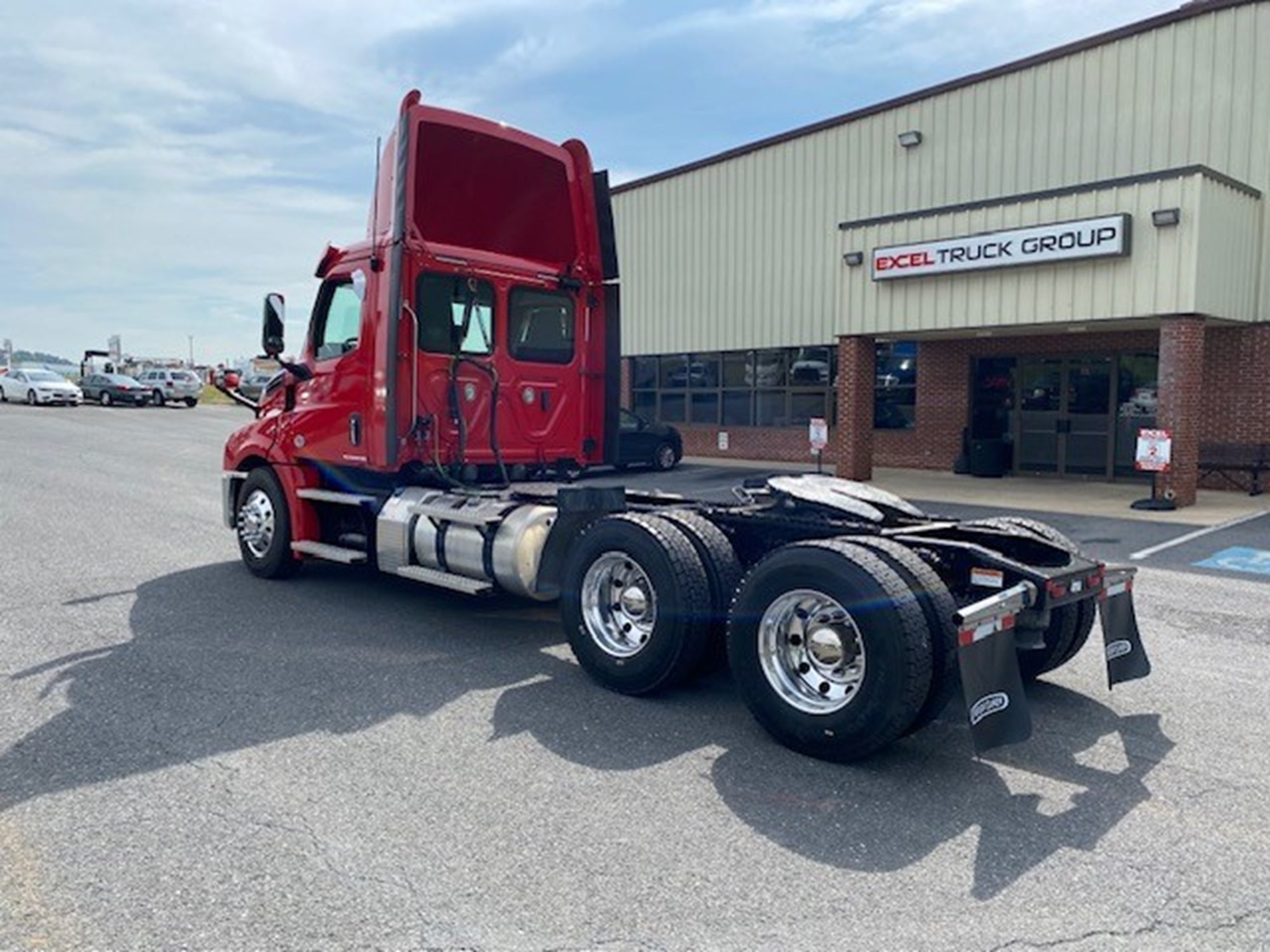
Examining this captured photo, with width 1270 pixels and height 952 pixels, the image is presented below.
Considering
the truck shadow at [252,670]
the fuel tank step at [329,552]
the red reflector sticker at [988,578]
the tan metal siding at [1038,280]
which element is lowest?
the truck shadow at [252,670]

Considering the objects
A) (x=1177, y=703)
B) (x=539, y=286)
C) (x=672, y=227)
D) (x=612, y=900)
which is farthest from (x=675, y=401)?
(x=612, y=900)

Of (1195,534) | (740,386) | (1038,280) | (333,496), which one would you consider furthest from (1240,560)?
(740,386)

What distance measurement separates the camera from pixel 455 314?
733 cm

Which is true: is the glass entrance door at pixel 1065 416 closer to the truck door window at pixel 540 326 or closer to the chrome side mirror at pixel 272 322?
the truck door window at pixel 540 326

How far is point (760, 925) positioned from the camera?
9.79 ft

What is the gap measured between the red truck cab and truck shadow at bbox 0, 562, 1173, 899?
1.44 meters

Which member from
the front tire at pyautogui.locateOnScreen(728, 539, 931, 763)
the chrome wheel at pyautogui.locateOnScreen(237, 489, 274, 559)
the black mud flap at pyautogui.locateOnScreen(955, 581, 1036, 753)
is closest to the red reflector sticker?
the black mud flap at pyautogui.locateOnScreen(955, 581, 1036, 753)

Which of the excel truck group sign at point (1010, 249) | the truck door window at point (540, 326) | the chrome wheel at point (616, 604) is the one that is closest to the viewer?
the chrome wheel at point (616, 604)

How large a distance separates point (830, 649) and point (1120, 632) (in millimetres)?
1720

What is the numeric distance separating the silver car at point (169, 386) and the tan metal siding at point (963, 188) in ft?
80.0

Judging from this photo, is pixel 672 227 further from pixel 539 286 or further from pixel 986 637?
pixel 986 637

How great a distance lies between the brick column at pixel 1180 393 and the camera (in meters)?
13.8

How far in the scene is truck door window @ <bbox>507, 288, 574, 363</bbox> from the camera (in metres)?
7.74

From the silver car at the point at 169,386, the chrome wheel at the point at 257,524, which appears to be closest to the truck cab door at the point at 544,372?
the chrome wheel at the point at 257,524
